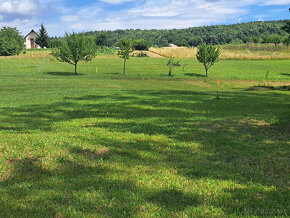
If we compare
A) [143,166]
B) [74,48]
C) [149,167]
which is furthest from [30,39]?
[149,167]

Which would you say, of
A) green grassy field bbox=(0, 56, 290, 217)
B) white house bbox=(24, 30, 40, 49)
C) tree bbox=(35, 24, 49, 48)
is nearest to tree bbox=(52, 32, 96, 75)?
green grassy field bbox=(0, 56, 290, 217)

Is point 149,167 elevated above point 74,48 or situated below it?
below

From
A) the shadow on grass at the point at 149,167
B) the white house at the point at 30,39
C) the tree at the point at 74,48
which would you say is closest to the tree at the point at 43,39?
the white house at the point at 30,39

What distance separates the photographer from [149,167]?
7.51 m

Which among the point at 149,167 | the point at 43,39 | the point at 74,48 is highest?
the point at 43,39

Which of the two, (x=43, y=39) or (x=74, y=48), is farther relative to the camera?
(x=43, y=39)

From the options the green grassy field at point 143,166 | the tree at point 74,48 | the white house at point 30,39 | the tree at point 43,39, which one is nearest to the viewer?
the green grassy field at point 143,166

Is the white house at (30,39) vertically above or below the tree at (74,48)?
above

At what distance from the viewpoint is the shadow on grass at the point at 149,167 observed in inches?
214

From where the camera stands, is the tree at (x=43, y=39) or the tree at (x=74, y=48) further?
the tree at (x=43, y=39)

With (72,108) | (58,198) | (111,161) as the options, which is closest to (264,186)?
(111,161)

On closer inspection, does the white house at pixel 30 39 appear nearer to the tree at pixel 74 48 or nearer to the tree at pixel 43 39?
the tree at pixel 43 39

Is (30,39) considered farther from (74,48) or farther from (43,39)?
(74,48)

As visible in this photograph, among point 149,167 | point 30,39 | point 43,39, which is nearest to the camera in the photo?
point 149,167
